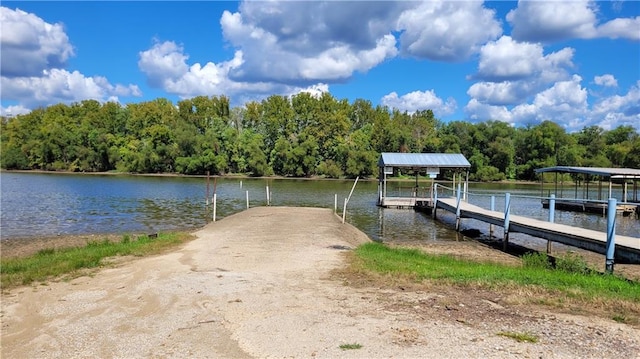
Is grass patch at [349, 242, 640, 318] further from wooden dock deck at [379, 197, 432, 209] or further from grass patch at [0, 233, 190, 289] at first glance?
wooden dock deck at [379, 197, 432, 209]

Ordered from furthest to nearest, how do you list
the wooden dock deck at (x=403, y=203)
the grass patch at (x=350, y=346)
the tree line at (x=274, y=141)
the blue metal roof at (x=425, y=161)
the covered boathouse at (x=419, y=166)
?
1. the tree line at (x=274, y=141)
2. the wooden dock deck at (x=403, y=203)
3. the blue metal roof at (x=425, y=161)
4. the covered boathouse at (x=419, y=166)
5. the grass patch at (x=350, y=346)

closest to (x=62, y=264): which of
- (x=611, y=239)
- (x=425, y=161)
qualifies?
(x=611, y=239)

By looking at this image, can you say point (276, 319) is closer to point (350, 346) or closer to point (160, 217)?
point (350, 346)

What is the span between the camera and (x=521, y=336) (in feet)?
20.1

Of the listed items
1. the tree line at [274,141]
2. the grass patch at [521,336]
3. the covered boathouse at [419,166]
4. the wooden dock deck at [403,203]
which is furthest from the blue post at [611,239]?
the tree line at [274,141]

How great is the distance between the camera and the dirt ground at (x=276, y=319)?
592 centimetres

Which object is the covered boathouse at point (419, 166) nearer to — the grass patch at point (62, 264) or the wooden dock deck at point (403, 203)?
the wooden dock deck at point (403, 203)

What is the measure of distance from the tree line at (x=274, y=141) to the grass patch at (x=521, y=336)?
8273cm

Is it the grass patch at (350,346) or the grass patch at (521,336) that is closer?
the grass patch at (350,346)

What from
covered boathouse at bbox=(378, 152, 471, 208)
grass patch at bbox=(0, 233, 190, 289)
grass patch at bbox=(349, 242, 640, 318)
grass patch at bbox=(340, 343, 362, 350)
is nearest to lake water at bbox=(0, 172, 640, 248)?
covered boathouse at bbox=(378, 152, 471, 208)

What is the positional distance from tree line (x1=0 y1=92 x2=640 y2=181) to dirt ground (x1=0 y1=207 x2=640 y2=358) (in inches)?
3123

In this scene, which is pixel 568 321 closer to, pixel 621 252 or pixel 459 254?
pixel 621 252

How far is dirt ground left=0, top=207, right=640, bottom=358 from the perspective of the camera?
5918mm

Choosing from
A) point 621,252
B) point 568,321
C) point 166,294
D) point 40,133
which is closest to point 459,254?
point 621,252
